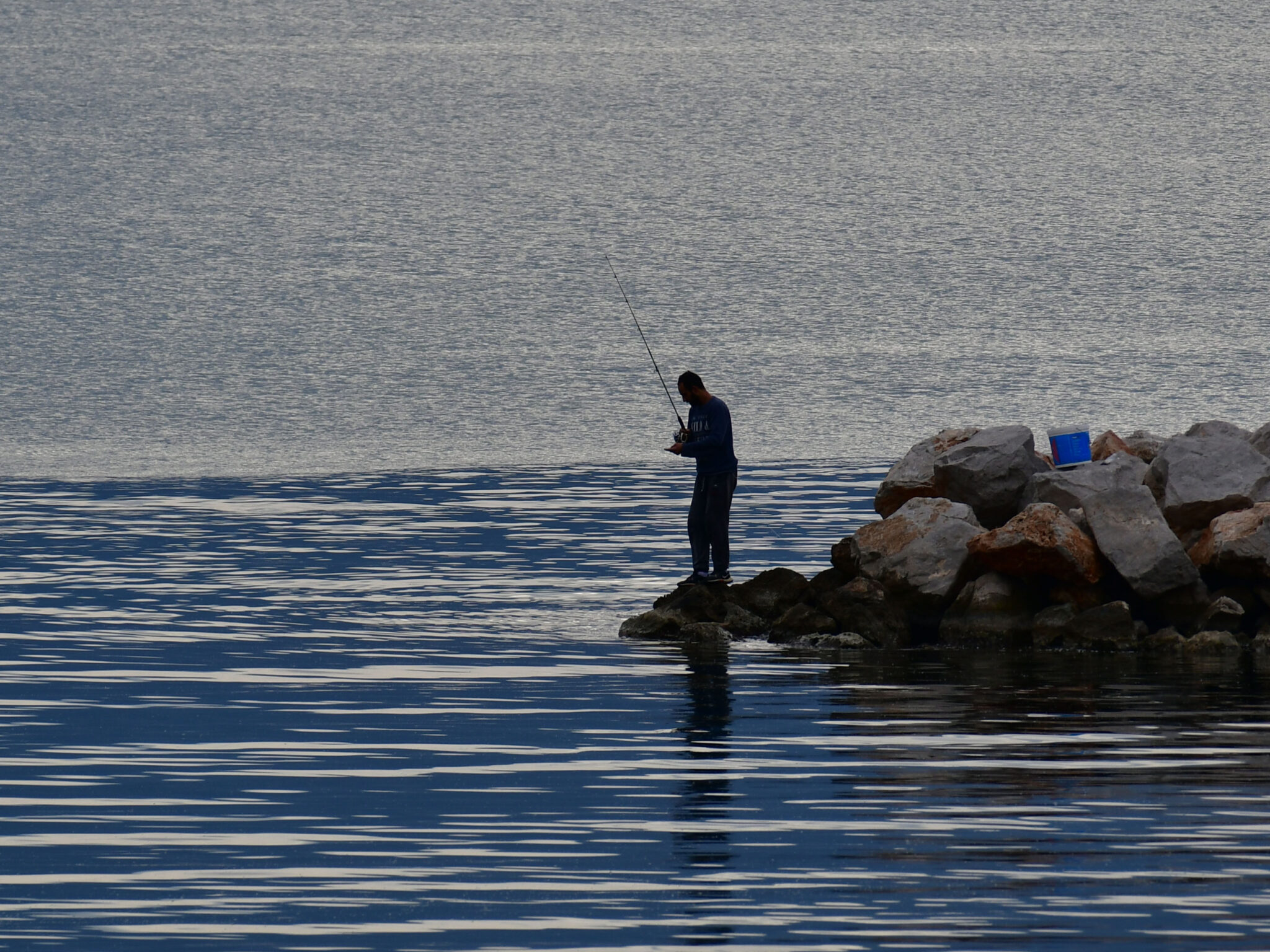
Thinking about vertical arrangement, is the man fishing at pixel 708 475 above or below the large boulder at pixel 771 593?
above

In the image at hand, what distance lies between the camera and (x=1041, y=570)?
51.0ft

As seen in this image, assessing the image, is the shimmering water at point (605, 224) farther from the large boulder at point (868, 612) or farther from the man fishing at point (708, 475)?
the large boulder at point (868, 612)

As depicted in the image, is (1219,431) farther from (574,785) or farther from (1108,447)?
(574,785)

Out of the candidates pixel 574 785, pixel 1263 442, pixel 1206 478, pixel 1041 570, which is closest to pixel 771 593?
pixel 1041 570

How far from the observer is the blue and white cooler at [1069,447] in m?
17.2

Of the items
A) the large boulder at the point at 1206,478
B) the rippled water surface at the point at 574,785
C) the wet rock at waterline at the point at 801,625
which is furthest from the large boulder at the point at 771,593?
the large boulder at the point at 1206,478

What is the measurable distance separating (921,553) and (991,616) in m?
0.65

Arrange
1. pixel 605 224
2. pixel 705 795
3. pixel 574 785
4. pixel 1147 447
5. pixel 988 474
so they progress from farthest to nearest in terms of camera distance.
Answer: pixel 605 224, pixel 1147 447, pixel 988 474, pixel 574 785, pixel 705 795

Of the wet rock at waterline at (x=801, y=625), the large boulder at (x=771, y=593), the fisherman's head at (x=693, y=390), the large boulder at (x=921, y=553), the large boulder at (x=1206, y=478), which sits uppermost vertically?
the fisherman's head at (x=693, y=390)

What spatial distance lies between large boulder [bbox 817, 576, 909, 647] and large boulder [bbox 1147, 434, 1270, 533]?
83.7 inches

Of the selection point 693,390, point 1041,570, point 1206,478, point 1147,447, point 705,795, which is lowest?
point 705,795

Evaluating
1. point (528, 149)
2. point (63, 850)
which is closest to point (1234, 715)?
point (63, 850)

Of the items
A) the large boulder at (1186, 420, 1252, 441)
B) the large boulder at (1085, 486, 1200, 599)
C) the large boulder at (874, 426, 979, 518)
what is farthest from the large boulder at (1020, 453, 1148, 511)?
the large boulder at (874, 426, 979, 518)

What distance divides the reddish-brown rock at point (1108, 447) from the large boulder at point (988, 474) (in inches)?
56.6
